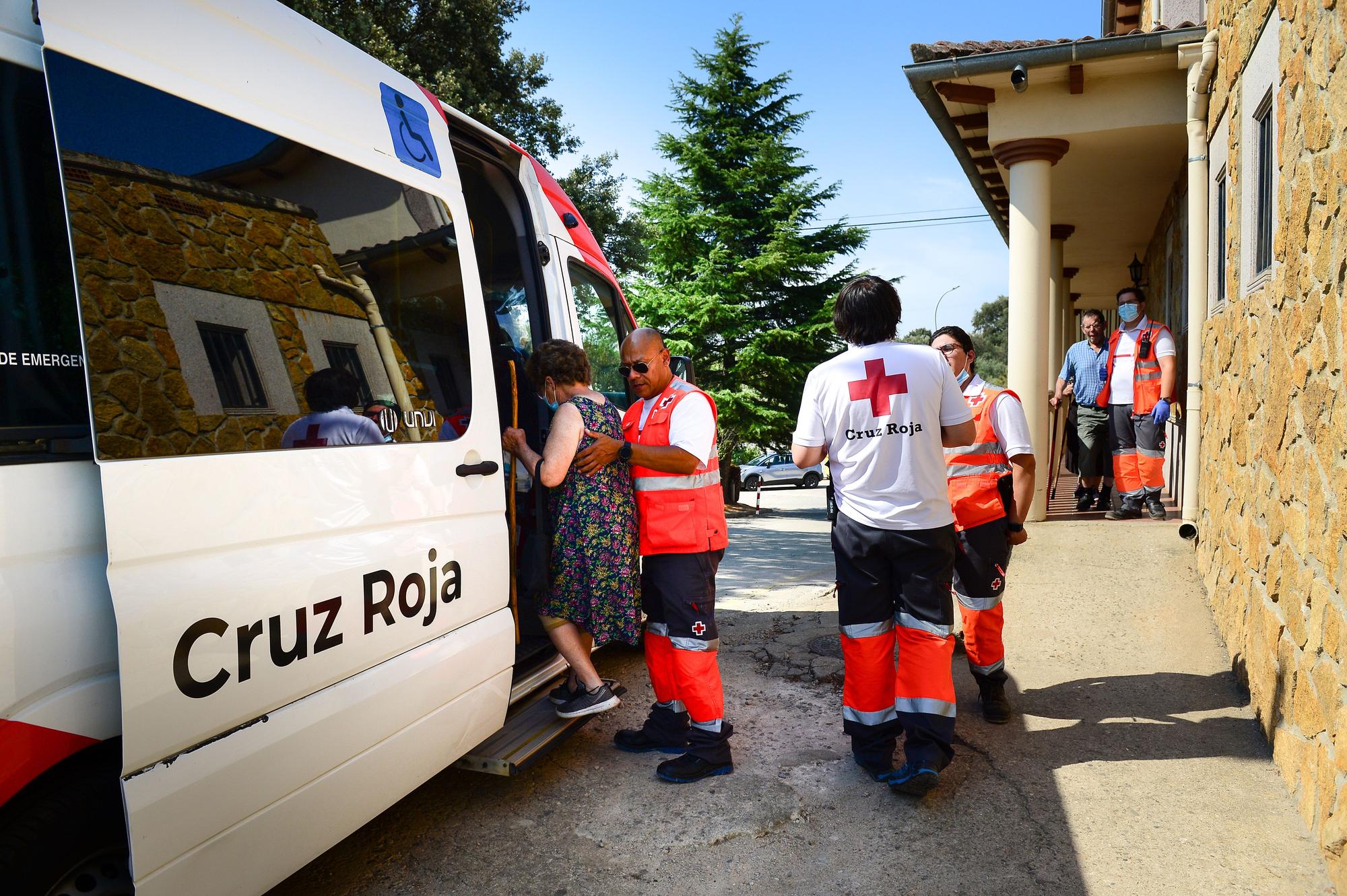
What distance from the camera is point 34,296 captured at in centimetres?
172

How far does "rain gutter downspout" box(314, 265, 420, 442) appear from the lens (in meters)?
2.50

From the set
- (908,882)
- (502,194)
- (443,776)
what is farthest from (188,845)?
(502,194)

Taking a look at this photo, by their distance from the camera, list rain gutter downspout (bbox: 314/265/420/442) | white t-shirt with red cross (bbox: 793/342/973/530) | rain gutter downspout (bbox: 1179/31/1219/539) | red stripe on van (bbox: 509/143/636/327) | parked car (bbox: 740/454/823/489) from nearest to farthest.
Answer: rain gutter downspout (bbox: 314/265/420/442) < white t-shirt with red cross (bbox: 793/342/973/530) < red stripe on van (bbox: 509/143/636/327) < rain gutter downspout (bbox: 1179/31/1219/539) < parked car (bbox: 740/454/823/489)

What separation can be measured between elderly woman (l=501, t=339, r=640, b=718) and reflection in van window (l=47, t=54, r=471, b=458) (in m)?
0.79

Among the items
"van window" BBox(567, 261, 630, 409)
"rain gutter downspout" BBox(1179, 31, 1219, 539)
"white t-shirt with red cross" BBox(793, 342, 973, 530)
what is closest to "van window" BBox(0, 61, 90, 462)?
"white t-shirt with red cross" BBox(793, 342, 973, 530)

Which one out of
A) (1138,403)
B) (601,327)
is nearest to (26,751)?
(601,327)

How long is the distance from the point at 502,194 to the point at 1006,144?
553cm

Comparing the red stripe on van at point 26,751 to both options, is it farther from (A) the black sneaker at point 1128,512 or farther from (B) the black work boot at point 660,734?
(A) the black sneaker at point 1128,512

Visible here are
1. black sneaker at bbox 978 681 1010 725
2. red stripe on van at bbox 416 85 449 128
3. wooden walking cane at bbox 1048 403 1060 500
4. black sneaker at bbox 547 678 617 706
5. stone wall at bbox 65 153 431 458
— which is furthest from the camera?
wooden walking cane at bbox 1048 403 1060 500

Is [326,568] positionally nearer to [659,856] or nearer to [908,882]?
[659,856]

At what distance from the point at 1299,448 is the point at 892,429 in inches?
56.9

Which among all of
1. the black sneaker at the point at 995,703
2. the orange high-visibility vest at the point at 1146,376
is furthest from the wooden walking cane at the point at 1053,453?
the black sneaker at the point at 995,703

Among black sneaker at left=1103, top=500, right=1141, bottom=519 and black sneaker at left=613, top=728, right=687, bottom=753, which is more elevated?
black sneaker at left=1103, top=500, right=1141, bottom=519

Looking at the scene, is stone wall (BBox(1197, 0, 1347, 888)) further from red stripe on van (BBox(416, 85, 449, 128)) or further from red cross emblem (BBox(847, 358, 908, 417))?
red stripe on van (BBox(416, 85, 449, 128))
